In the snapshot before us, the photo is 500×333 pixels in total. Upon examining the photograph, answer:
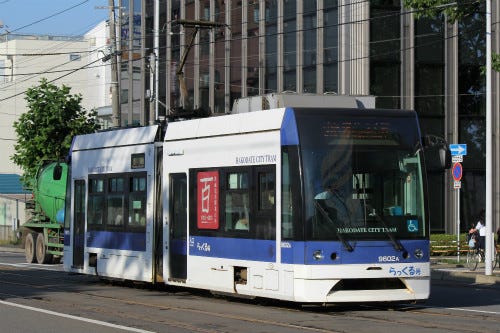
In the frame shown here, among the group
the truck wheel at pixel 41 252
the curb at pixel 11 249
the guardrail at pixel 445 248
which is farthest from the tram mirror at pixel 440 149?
the curb at pixel 11 249

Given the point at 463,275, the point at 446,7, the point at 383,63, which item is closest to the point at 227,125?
the point at 446,7

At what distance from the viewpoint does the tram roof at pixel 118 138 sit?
20812 millimetres

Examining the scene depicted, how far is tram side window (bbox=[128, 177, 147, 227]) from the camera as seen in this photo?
2072 centimetres

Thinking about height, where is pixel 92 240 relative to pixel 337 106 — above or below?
below

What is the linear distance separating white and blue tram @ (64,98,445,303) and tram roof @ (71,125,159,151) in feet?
5.69

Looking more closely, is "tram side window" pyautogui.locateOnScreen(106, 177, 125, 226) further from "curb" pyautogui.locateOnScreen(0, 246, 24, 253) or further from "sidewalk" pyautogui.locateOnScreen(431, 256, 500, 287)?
"curb" pyautogui.locateOnScreen(0, 246, 24, 253)

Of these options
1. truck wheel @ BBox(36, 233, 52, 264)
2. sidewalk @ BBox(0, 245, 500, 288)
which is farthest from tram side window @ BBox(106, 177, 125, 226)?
truck wheel @ BBox(36, 233, 52, 264)

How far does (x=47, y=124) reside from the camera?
150 ft

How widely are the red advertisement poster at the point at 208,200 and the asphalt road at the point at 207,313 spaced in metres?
1.42

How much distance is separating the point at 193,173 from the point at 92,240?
5.14 meters

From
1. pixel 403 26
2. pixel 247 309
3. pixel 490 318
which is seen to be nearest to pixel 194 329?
pixel 247 309

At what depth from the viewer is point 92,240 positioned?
22953 mm

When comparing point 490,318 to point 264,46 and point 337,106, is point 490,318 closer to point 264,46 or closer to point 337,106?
point 337,106

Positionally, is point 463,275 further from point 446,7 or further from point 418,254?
point 418,254
